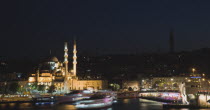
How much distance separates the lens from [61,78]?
131ft

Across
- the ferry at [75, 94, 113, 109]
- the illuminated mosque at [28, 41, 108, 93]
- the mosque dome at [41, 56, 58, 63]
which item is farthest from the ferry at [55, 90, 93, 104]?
the mosque dome at [41, 56, 58, 63]

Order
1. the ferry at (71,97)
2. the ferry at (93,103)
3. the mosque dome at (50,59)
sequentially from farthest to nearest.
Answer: the mosque dome at (50,59), the ferry at (71,97), the ferry at (93,103)

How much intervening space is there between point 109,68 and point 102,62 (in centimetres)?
484

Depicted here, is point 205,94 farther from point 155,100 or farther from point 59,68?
point 59,68

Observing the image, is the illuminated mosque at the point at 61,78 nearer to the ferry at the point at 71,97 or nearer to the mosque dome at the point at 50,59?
the mosque dome at the point at 50,59

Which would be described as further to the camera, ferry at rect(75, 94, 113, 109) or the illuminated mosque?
the illuminated mosque

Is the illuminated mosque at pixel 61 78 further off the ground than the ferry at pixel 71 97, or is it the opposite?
the illuminated mosque at pixel 61 78

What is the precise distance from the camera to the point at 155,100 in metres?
30.9

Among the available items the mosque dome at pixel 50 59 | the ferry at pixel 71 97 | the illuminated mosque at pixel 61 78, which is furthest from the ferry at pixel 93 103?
the mosque dome at pixel 50 59

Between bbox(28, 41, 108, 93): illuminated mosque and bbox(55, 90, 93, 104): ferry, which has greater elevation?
bbox(28, 41, 108, 93): illuminated mosque

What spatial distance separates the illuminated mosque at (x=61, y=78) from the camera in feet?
127

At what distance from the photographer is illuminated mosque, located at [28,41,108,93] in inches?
1524

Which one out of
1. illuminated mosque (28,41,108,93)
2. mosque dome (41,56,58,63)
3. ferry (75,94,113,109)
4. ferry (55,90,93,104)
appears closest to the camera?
ferry (75,94,113,109)

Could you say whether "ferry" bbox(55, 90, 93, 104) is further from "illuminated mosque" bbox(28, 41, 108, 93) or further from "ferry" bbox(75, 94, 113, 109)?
"illuminated mosque" bbox(28, 41, 108, 93)
